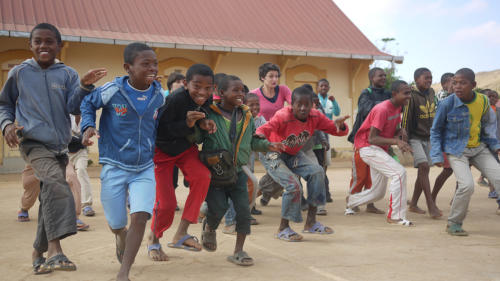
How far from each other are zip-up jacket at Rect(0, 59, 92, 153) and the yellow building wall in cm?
908

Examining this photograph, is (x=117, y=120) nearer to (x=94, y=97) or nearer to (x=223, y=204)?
(x=94, y=97)

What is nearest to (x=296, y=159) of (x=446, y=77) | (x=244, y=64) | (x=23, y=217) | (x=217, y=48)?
(x=23, y=217)

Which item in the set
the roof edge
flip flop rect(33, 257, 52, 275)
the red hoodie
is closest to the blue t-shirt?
flip flop rect(33, 257, 52, 275)

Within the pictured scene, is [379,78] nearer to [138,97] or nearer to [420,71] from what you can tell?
[420,71]

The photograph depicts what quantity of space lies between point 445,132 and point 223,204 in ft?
10.0

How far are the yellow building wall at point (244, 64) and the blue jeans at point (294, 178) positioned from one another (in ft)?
28.7

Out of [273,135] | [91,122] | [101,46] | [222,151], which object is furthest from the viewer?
[101,46]

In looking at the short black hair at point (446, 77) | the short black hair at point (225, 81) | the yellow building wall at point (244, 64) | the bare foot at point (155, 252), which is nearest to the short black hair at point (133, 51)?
the short black hair at point (225, 81)

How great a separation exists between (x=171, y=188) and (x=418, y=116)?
4.14m

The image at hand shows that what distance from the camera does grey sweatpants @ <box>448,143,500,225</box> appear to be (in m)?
5.57

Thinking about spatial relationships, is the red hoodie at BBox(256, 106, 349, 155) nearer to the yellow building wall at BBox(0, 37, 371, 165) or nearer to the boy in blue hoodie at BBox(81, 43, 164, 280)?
the boy in blue hoodie at BBox(81, 43, 164, 280)

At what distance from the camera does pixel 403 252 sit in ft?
15.6

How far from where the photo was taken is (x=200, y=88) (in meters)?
4.26

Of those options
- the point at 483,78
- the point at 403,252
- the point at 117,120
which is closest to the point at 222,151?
the point at 117,120
